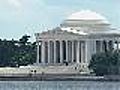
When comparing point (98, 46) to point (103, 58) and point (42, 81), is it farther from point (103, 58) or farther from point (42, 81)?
point (42, 81)

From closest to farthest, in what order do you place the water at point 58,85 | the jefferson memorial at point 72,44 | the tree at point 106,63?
the water at point 58,85 → the tree at point 106,63 → the jefferson memorial at point 72,44

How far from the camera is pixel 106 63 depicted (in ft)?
477

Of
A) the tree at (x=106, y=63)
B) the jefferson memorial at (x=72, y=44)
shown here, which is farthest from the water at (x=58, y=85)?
the jefferson memorial at (x=72, y=44)

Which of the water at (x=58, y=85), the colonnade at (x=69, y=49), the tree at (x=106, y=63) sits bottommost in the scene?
the colonnade at (x=69, y=49)

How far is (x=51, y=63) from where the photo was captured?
602 ft

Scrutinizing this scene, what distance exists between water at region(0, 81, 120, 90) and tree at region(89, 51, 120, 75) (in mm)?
29862

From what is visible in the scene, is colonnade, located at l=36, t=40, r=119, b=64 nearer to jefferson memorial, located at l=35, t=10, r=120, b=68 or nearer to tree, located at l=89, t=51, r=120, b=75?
jefferson memorial, located at l=35, t=10, r=120, b=68

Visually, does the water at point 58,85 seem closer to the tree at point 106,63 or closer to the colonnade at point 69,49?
the tree at point 106,63

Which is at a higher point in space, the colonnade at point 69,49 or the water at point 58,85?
the water at point 58,85

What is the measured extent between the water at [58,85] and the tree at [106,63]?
2986 cm

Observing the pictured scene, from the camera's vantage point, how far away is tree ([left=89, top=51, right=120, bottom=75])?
13390cm

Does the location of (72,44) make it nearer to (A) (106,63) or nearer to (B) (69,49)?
(B) (69,49)

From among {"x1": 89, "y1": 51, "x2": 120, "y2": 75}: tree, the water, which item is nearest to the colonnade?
{"x1": 89, "y1": 51, "x2": 120, "y2": 75}: tree

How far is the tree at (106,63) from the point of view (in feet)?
439
